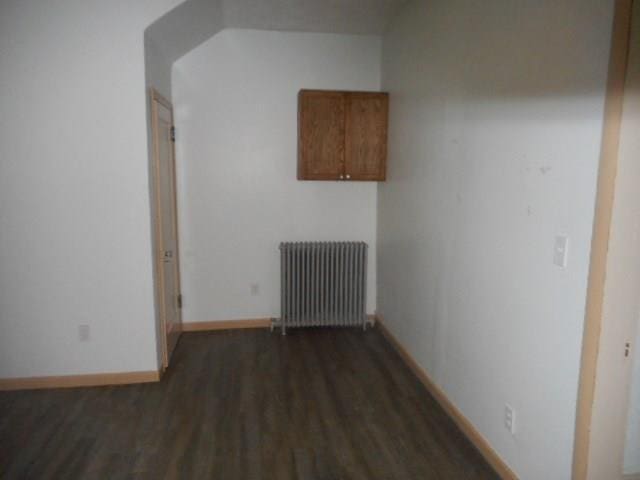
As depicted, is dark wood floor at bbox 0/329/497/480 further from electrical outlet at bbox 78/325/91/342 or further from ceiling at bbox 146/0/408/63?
ceiling at bbox 146/0/408/63

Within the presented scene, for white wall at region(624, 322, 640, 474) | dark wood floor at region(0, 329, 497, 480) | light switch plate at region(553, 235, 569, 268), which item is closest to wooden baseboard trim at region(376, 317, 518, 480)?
dark wood floor at region(0, 329, 497, 480)

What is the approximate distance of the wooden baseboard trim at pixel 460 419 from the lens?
2396mm

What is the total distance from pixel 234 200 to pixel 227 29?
62.0 inches

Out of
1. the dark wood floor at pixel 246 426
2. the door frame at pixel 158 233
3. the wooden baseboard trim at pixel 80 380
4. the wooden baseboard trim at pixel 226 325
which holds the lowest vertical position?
the dark wood floor at pixel 246 426

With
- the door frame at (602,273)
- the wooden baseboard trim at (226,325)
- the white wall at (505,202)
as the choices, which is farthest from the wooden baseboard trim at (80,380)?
the door frame at (602,273)

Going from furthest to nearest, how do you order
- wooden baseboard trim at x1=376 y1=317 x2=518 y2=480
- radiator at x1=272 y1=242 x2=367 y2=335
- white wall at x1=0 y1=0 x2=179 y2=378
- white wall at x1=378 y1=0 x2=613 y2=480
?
radiator at x1=272 y1=242 x2=367 y2=335
white wall at x1=0 y1=0 x2=179 y2=378
wooden baseboard trim at x1=376 y1=317 x2=518 y2=480
white wall at x1=378 y1=0 x2=613 y2=480

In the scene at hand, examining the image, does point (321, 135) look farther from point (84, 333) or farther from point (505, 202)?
point (84, 333)

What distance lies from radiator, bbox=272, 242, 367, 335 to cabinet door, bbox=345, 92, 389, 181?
2.40 feet

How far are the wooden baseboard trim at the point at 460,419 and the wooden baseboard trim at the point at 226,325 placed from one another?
1.38 meters

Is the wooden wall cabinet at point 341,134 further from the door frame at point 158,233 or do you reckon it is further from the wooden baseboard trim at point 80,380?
the wooden baseboard trim at point 80,380

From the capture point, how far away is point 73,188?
3211 millimetres

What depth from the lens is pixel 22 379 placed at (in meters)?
3.33

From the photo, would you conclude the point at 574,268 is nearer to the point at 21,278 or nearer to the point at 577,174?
the point at 577,174

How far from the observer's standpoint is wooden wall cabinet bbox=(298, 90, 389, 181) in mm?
4234
